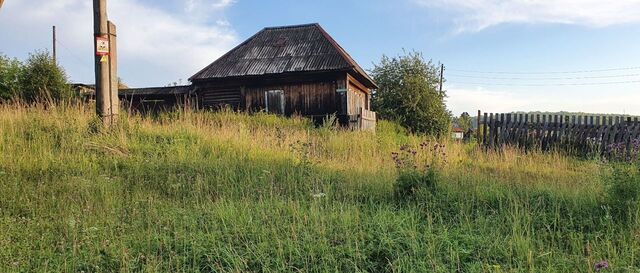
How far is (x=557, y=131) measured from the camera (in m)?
11.0

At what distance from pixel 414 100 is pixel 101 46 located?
84.8 feet

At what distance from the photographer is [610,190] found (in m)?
3.88

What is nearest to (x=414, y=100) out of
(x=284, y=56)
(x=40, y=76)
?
(x=284, y=56)

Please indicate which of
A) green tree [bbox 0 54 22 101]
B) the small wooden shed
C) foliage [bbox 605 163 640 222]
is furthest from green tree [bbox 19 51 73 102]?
foliage [bbox 605 163 640 222]

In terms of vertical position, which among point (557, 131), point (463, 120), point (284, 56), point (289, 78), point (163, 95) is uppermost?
point (284, 56)

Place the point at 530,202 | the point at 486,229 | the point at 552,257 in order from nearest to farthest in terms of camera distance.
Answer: the point at 552,257 < the point at 486,229 < the point at 530,202

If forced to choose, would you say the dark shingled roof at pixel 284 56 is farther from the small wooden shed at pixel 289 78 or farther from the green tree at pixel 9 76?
the green tree at pixel 9 76

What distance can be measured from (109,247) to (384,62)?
1408 inches

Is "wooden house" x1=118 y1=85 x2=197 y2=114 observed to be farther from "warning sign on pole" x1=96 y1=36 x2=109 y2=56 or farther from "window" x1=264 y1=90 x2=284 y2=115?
"warning sign on pole" x1=96 y1=36 x2=109 y2=56

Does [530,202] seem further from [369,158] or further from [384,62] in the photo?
[384,62]

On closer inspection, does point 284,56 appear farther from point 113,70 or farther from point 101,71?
point 101,71

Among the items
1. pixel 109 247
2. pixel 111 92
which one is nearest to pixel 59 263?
pixel 109 247

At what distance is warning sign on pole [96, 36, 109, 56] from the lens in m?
7.12

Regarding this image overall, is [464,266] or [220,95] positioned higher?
[220,95]
